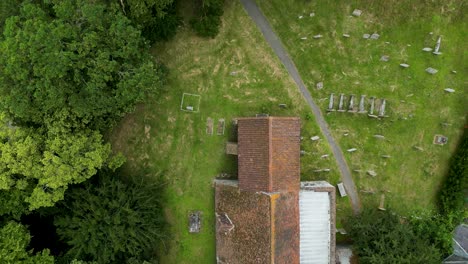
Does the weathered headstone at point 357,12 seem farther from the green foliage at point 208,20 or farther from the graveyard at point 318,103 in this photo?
the green foliage at point 208,20

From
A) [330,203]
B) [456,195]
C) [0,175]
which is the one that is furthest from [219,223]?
[456,195]

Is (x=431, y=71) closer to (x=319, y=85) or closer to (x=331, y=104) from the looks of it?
(x=331, y=104)

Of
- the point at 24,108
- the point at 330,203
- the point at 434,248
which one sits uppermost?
the point at 24,108

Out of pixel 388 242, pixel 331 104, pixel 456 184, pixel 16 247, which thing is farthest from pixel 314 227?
pixel 16 247

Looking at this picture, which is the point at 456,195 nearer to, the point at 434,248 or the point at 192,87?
the point at 434,248

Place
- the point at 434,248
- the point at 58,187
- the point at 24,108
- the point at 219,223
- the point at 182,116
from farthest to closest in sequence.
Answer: the point at 182,116 → the point at 219,223 → the point at 434,248 → the point at 58,187 → the point at 24,108

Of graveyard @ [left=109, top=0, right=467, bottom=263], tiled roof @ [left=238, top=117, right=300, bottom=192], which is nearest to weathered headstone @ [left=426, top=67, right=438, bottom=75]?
graveyard @ [left=109, top=0, right=467, bottom=263]

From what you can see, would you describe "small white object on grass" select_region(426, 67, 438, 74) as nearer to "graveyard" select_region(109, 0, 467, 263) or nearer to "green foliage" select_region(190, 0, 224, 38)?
"graveyard" select_region(109, 0, 467, 263)

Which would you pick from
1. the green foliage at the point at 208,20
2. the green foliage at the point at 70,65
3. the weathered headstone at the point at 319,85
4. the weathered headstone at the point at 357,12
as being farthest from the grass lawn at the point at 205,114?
the weathered headstone at the point at 357,12
